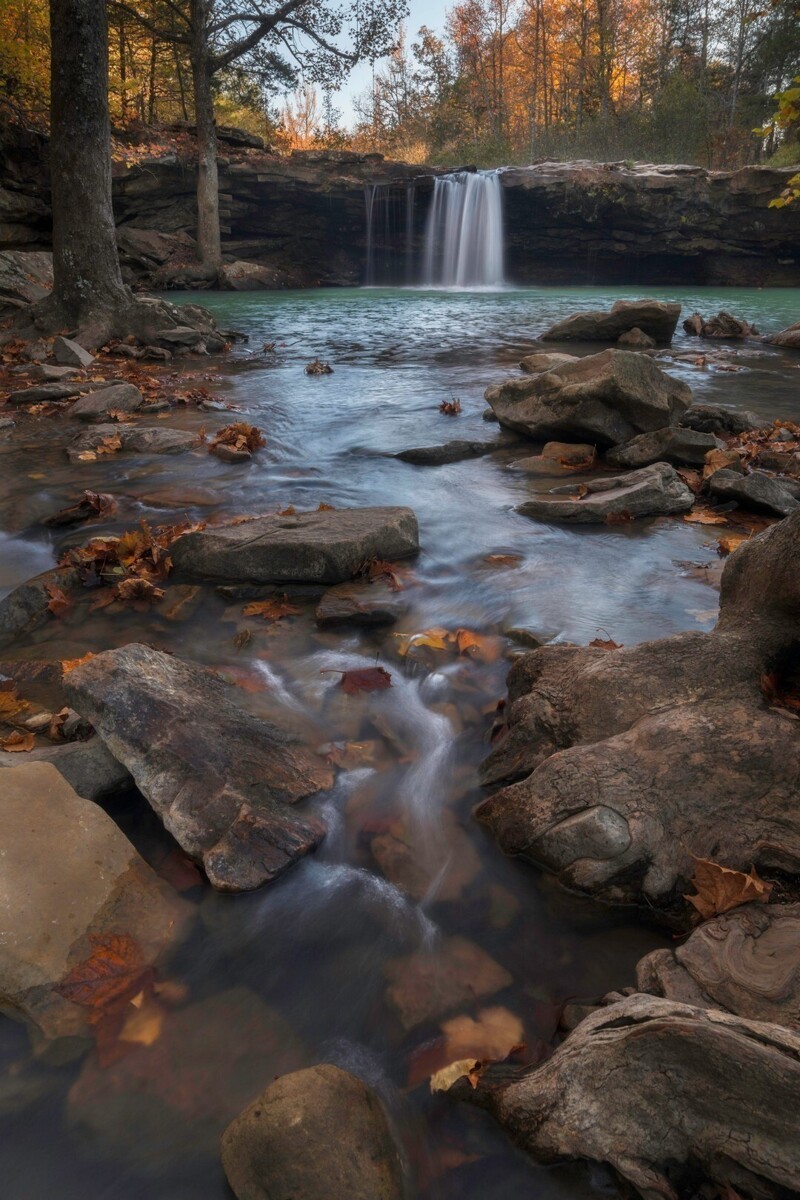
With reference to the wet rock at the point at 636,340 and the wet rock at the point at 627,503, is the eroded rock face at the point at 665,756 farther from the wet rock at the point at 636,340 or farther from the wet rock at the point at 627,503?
the wet rock at the point at 636,340

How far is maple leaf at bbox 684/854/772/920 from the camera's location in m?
2.07

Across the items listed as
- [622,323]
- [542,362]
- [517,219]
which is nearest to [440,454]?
[542,362]

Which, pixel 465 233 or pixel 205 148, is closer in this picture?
pixel 205 148

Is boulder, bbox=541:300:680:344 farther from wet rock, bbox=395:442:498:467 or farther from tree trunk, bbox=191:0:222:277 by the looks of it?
tree trunk, bbox=191:0:222:277

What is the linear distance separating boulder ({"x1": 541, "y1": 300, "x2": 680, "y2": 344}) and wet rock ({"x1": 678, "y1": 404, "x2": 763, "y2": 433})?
616cm

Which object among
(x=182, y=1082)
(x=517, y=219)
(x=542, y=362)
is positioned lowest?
(x=182, y=1082)

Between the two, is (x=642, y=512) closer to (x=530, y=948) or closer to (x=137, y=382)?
(x=530, y=948)

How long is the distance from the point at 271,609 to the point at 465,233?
1206 inches

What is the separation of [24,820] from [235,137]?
1321 inches

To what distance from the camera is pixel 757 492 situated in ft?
17.6

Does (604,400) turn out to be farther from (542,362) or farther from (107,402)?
(107,402)

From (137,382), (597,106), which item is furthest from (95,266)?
(597,106)

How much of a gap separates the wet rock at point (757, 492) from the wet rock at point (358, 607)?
289cm

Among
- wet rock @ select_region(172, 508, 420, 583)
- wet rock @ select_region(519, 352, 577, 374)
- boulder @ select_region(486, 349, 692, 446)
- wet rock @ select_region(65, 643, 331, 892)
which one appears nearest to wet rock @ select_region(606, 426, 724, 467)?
boulder @ select_region(486, 349, 692, 446)
